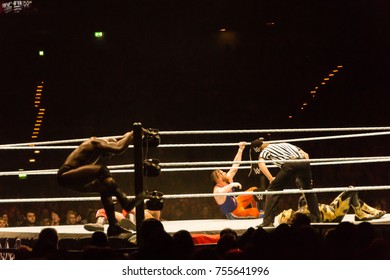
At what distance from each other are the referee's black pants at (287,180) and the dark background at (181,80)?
10.5 feet

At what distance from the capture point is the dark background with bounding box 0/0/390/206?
277 inches

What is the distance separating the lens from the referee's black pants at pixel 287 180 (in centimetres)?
365

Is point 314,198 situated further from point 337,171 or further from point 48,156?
point 48,156

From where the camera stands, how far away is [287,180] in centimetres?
377

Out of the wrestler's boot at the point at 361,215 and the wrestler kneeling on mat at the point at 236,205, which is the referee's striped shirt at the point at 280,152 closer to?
the wrestler's boot at the point at 361,215

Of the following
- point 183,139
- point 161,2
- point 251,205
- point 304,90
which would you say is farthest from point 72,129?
point 251,205

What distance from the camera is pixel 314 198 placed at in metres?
3.65

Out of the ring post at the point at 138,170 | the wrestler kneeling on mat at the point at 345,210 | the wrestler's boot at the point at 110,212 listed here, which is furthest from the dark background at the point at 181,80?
the ring post at the point at 138,170

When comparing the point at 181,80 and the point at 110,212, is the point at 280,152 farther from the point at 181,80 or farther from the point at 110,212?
the point at 181,80

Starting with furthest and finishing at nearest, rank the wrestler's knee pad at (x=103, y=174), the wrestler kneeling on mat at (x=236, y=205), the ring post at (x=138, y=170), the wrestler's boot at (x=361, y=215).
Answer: the wrestler kneeling on mat at (x=236, y=205), the wrestler's boot at (x=361, y=215), the wrestler's knee pad at (x=103, y=174), the ring post at (x=138, y=170)

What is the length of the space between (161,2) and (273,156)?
3.89 metres

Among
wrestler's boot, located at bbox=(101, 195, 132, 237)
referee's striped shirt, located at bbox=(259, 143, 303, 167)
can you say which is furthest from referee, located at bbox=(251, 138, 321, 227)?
wrestler's boot, located at bbox=(101, 195, 132, 237)

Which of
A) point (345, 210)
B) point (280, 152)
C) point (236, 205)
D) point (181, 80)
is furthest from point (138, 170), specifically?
point (181, 80)

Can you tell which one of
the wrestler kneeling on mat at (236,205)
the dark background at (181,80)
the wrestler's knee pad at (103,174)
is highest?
the dark background at (181,80)
